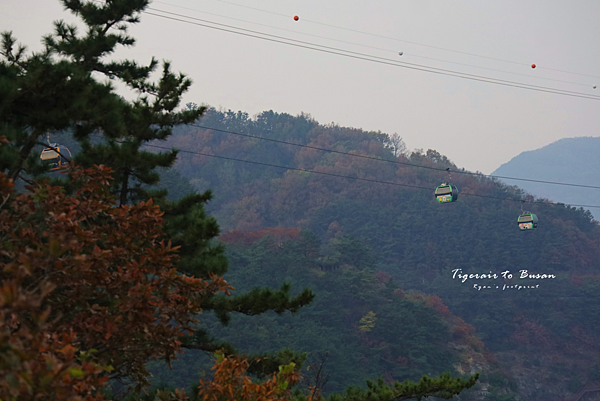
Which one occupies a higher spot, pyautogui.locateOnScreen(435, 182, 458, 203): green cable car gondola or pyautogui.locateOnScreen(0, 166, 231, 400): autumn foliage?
pyautogui.locateOnScreen(435, 182, 458, 203): green cable car gondola

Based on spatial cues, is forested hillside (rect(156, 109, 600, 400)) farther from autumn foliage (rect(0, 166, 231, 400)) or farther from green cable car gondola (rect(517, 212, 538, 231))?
autumn foliage (rect(0, 166, 231, 400))

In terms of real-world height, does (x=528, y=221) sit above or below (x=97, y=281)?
above

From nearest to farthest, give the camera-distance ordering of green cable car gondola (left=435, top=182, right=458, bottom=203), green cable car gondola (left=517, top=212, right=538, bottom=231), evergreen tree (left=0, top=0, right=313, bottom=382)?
evergreen tree (left=0, top=0, right=313, bottom=382)
green cable car gondola (left=435, top=182, right=458, bottom=203)
green cable car gondola (left=517, top=212, right=538, bottom=231)

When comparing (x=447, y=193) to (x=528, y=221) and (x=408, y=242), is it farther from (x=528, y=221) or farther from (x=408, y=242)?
(x=408, y=242)

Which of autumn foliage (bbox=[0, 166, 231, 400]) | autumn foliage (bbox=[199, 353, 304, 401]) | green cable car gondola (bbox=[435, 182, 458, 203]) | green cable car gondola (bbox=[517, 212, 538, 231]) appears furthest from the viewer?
green cable car gondola (bbox=[517, 212, 538, 231])

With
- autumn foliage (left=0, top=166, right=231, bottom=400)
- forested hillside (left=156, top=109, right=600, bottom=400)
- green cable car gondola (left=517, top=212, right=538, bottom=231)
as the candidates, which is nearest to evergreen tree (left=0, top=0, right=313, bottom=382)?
autumn foliage (left=0, top=166, right=231, bottom=400)

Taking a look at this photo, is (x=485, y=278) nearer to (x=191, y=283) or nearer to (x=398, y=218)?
(x=398, y=218)

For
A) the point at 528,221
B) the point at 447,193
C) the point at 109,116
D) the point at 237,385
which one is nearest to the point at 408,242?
the point at 528,221

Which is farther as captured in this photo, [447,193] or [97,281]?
[447,193]

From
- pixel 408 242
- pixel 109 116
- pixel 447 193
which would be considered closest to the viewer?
pixel 109 116
